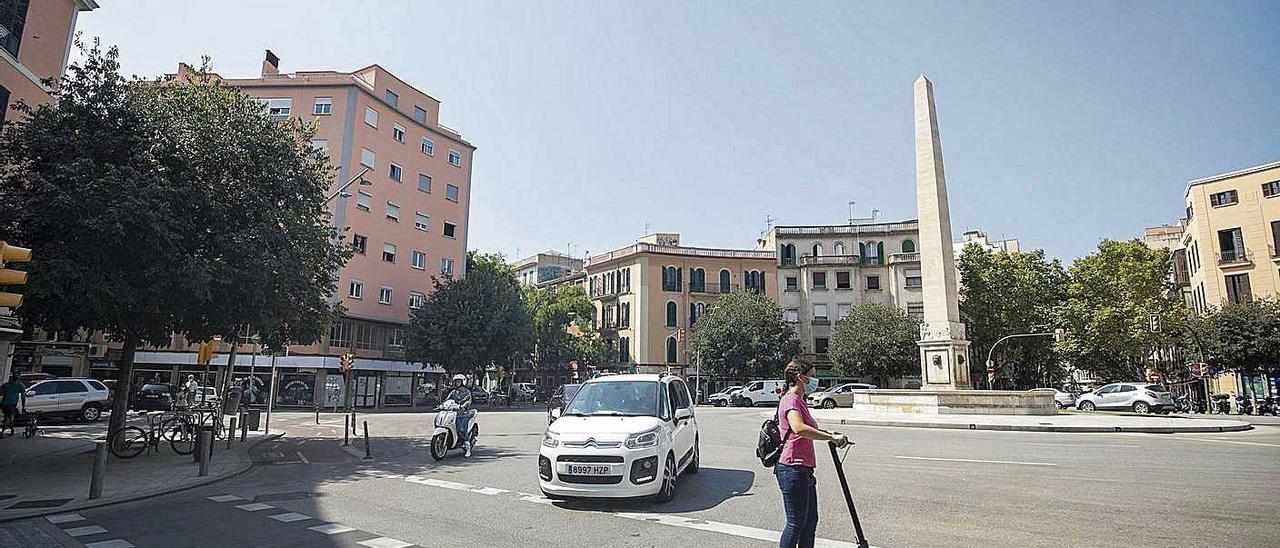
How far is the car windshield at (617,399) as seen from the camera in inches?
366

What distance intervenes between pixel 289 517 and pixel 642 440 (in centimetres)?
446

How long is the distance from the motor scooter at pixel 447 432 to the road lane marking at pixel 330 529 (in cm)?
621

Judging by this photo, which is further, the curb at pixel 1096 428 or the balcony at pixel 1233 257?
the balcony at pixel 1233 257

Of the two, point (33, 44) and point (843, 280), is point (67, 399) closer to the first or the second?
point (33, 44)

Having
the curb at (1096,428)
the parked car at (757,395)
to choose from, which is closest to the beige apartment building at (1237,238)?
the curb at (1096,428)

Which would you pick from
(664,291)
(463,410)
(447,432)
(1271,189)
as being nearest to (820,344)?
(664,291)

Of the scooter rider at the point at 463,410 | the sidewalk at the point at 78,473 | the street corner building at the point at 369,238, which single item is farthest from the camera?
the street corner building at the point at 369,238

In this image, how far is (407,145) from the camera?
4528 cm

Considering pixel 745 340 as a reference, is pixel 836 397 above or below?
below

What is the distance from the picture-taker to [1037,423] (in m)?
21.2

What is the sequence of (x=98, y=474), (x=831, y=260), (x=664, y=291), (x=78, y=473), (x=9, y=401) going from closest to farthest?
(x=98, y=474) → (x=78, y=473) → (x=9, y=401) → (x=664, y=291) → (x=831, y=260)

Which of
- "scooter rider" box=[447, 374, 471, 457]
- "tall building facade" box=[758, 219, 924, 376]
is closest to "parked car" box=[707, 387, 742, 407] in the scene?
"tall building facade" box=[758, 219, 924, 376]

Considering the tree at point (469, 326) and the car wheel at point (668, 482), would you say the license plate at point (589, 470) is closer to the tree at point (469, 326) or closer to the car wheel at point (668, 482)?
the car wheel at point (668, 482)

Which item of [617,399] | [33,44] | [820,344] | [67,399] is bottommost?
[67,399]
